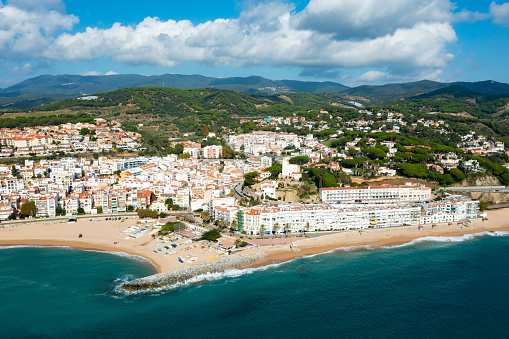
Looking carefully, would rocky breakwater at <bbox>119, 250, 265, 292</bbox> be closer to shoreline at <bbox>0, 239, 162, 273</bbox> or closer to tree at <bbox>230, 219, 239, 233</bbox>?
tree at <bbox>230, 219, 239, 233</bbox>

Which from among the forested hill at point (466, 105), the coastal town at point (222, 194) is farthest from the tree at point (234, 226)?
the forested hill at point (466, 105)

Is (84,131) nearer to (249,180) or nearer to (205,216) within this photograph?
(249,180)

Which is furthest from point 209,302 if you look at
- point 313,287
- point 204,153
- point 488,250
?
point 204,153

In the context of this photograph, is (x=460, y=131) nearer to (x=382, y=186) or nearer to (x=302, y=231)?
(x=382, y=186)

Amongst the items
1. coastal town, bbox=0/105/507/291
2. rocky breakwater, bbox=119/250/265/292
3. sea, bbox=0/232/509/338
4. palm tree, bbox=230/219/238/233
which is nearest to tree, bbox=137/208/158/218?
coastal town, bbox=0/105/507/291

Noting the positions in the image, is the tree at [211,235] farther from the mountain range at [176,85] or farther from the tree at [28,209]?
the mountain range at [176,85]

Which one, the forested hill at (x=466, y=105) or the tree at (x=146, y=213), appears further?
the forested hill at (x=466, y=105)

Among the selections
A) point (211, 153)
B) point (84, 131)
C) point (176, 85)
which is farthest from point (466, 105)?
point (176, 85)
